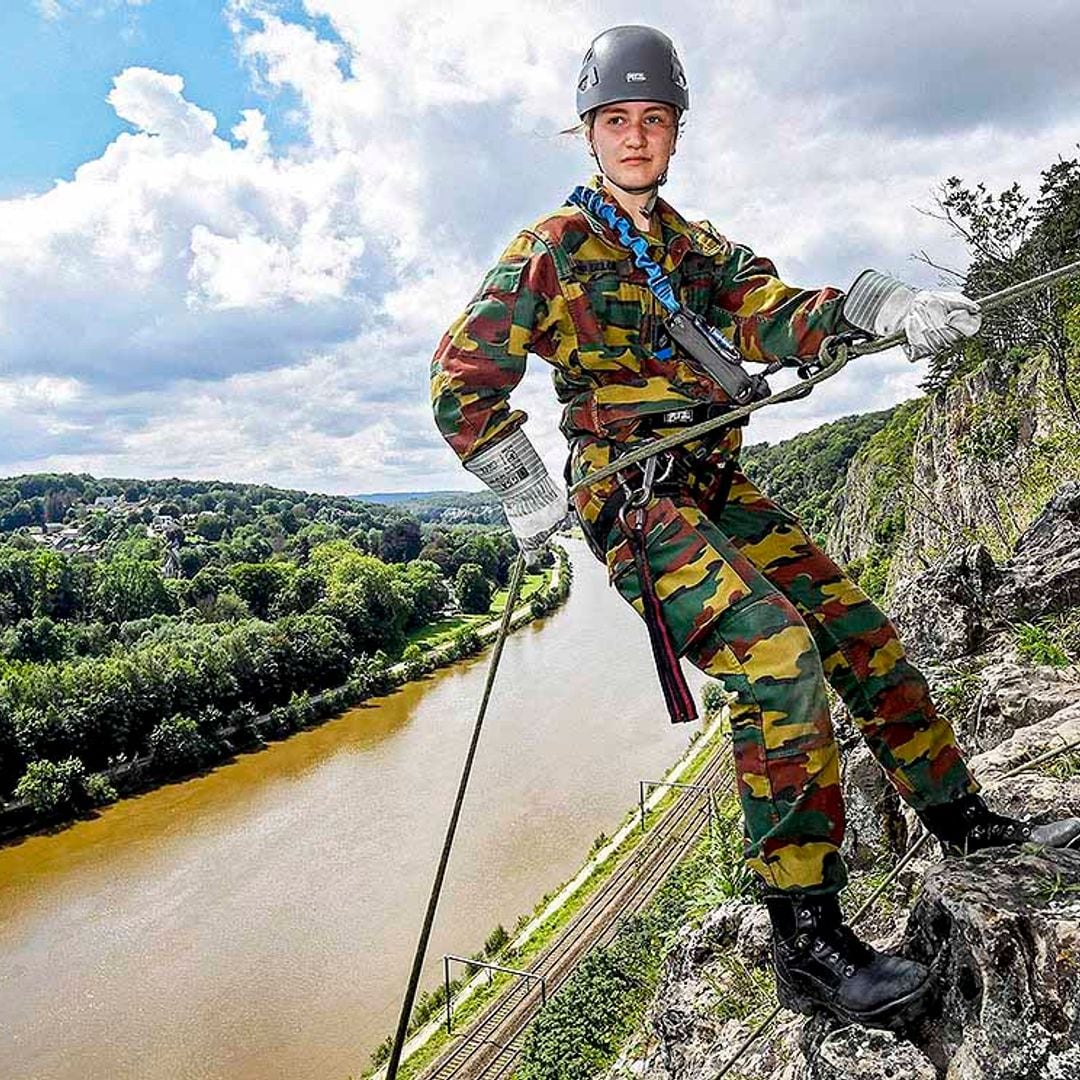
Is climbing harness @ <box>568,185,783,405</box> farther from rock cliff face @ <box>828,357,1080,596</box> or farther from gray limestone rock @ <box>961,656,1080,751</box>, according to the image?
rock cliff face @ <box>828,357,1080,596</box>

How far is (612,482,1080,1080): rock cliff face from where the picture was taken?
195 centimetres

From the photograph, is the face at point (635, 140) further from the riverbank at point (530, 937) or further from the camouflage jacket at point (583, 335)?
the riverbank at point (530, 937)

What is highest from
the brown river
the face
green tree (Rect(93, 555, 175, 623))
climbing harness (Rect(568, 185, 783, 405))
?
green tree (Rect(93, 555, 175, 623))

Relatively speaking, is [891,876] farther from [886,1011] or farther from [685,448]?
[685,448]

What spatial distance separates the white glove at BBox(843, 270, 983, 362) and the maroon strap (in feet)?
2.48

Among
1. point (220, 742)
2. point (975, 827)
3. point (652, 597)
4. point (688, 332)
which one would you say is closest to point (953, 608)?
point (975, 827)

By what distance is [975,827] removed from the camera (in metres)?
2.49

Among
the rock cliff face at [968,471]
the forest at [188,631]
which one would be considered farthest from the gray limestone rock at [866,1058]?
the forest at [188,631]

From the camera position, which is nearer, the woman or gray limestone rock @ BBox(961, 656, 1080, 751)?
the woman

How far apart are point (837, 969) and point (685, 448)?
1.28 meters

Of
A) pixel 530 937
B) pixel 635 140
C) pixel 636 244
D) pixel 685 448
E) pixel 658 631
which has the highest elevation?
pixel 635 140

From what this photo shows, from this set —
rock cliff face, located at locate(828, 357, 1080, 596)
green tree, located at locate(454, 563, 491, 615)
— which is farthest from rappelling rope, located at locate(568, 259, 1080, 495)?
green tree, located at locate(454, 563, 491, 615)

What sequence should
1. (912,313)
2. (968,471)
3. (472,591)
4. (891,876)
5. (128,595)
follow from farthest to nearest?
(472,591), (128,595), (968,471), (891,876), (912,313)

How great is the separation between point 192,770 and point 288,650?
6.99 meters
